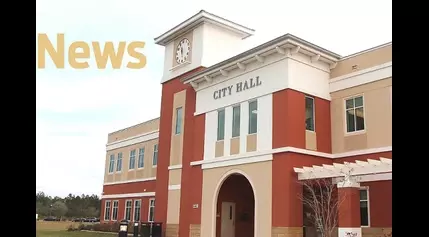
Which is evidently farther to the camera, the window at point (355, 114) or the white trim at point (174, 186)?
the white trim at point (174, 186)

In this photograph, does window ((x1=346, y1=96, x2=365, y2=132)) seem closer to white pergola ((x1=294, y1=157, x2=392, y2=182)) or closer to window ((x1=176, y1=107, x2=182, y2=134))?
white pergola ((x1=294, y1=157, x2=392, y2=182))

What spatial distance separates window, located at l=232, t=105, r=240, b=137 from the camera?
15.7m

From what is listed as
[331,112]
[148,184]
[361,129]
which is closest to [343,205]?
[361,129]

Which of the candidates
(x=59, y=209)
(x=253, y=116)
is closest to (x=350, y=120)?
(x=253, y=116)

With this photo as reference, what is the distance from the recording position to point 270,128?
1438 cm

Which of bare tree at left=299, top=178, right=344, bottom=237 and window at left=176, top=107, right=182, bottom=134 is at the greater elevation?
window at left=176, top=107, right=182, bottom=134

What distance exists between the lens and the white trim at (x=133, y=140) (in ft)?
83.8

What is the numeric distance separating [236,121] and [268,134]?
1.75 meters

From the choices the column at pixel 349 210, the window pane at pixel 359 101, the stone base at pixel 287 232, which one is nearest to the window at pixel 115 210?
the stone base at pixel 287 232

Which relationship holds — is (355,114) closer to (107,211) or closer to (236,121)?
(236,121)

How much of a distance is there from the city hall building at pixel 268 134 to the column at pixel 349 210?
0.03 m

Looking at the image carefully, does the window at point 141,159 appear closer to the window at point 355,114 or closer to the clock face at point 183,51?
the clock face at point 183,51

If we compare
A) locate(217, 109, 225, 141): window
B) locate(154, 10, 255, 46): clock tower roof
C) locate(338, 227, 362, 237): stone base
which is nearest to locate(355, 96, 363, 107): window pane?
locate(338, 227, 362, 237): stone base
